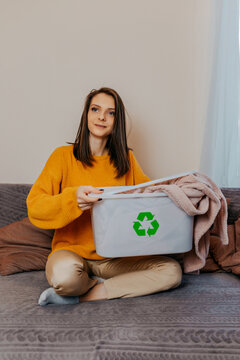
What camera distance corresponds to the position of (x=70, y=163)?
4.53 feet

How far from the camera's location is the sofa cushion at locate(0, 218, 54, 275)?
1345 mm

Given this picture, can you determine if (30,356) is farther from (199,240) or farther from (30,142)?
(30,142)

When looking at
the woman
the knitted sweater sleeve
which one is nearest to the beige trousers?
the woman

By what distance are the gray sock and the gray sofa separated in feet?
0.06

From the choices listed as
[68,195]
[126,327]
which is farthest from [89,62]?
[126,327]

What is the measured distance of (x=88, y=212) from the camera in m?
1.36

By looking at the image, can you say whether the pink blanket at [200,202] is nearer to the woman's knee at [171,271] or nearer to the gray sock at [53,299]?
the woman's knee at [171,271]

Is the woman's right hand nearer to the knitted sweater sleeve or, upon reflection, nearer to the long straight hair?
the knitted sweater sleeve

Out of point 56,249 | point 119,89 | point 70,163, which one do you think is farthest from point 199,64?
point 56,249

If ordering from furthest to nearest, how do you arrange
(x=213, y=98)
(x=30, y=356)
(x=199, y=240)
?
(x=213, y=98), (x=199, y=240), (x=30, y=356)

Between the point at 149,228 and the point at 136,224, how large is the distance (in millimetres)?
45

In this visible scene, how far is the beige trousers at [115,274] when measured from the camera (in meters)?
1.06

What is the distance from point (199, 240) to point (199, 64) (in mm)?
1005

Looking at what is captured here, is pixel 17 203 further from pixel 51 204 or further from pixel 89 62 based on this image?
pixel 89 62
